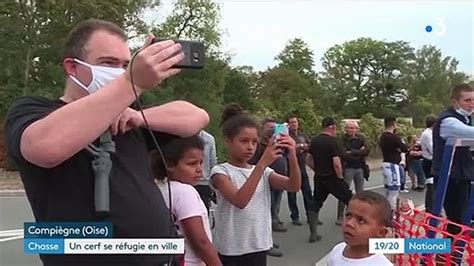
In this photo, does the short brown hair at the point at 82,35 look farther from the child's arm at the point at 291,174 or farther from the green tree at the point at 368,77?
the green tree at the point at 368,77

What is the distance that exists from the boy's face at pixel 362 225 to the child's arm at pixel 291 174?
1.85 ft

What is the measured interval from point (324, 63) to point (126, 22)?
31.5 meters

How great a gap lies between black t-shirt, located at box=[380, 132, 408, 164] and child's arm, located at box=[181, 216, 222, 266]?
22.0 feet

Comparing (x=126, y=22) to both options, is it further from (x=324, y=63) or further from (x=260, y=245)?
(x=324, y=63)

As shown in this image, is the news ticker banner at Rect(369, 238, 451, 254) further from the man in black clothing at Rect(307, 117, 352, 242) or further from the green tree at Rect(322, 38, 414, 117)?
the green tree at Rect(322, 38, 414, 117)

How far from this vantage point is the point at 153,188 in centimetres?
180

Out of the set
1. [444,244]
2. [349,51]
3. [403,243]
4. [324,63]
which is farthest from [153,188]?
[324,63]

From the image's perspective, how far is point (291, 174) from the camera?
10.7 feet

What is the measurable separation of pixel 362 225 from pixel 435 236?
1.29 m

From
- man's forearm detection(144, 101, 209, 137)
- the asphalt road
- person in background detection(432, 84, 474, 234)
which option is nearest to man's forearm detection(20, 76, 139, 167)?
man's forearm detection(144, 101, 209, 137)

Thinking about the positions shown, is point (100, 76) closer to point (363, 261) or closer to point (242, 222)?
point (363, 261)

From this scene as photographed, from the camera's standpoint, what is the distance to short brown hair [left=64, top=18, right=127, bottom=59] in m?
1.74

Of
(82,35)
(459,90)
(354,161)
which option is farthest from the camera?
(354,161)

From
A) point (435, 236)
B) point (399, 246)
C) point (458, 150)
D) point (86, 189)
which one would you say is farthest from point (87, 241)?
point (458, 150)
